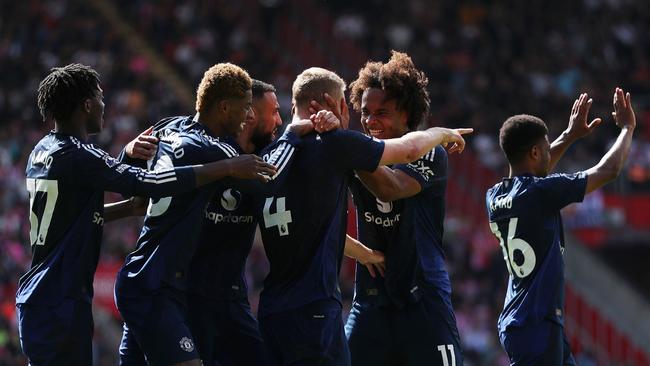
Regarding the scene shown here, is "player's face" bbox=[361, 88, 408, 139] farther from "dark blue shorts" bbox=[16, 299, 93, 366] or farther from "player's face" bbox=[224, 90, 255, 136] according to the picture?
"dark blue shorts" bbox=[16, 299, 93, 366]

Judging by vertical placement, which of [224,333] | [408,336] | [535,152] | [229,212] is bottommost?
[408,336]

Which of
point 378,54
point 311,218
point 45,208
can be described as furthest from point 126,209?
point 378,54

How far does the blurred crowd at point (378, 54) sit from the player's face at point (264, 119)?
1336 centimetres

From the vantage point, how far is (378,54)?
27500 mm

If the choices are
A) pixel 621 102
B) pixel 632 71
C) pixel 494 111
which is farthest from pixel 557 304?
pixel 632 71

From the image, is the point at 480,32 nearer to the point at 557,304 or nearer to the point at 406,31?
the point at 406,31

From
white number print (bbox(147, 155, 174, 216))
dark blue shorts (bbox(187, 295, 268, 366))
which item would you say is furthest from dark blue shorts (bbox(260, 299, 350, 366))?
white number print (bbox(147, 155, 174, 216))

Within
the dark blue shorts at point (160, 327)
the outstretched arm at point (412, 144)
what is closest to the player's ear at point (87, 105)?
the dark blue shorts at point (160, 327)

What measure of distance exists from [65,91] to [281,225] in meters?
1.52

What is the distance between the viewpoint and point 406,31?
92.9ft

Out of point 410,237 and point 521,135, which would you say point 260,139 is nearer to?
point 410,237

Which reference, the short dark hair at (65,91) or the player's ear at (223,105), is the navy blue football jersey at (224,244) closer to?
the player's ear at (223,105)

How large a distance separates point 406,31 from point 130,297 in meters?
22.1

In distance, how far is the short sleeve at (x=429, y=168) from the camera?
7.35 meters
